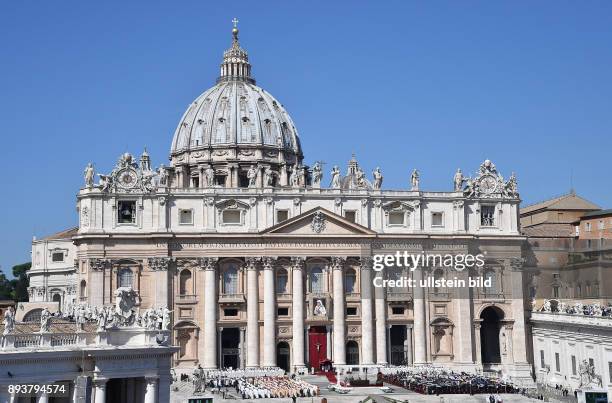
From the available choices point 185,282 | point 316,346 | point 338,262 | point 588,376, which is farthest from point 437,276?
point 185,282

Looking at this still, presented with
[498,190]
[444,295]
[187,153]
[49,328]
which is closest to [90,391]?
[49,328]

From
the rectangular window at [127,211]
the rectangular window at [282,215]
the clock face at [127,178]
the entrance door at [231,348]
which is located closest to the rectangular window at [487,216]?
the rectangular window at [282,215]

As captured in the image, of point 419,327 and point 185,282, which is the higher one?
point 185,282

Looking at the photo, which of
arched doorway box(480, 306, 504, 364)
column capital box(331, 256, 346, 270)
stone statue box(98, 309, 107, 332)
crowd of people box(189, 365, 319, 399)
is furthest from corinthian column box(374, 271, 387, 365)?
stone statue box(98, 309, 107, 332)

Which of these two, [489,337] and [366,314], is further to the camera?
[489,337]

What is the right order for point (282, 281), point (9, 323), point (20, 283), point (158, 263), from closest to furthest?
point (9, 323), point (158, 263), point (282, 281), point (20, 283)

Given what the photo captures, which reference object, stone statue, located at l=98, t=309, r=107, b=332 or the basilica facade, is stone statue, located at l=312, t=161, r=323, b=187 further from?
stone statue, located at l=98, t=309, r=107, b=332

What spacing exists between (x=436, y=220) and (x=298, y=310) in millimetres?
16081

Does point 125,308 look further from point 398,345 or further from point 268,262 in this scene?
point 398,345

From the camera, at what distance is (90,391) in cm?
4344

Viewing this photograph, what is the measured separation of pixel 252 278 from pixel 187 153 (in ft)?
110

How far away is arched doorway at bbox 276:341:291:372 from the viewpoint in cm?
9412

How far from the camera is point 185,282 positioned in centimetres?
9319

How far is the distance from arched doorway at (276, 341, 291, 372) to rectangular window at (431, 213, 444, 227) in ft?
59.5
